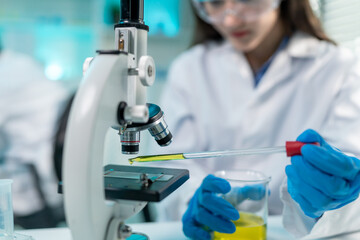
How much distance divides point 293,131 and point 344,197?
2.07 feet

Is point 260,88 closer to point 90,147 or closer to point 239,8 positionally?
point 239,8

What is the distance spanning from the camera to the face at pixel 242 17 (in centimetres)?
122

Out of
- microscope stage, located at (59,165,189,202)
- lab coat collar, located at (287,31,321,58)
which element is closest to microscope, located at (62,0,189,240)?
microscope stage, located at (59,165,189,202)

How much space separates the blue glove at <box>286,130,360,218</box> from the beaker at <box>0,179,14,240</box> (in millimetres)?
573

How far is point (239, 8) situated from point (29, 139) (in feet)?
4.37

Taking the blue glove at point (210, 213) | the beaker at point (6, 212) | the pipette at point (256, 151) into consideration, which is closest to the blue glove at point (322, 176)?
the pipette at point (256, 151)

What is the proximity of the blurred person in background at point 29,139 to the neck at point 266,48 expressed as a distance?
44.4 inches

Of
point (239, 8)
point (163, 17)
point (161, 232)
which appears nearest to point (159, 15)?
point (163, 17)

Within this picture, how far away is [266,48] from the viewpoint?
5.01ft

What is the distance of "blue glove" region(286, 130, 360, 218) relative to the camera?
68 cm

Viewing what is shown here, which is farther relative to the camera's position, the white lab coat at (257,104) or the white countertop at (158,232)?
the white lab coat at (257,104)

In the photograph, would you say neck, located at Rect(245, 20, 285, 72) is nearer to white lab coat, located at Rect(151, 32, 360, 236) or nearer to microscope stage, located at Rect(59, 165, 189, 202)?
white lab coat, located at Rect(151, 32, 360, 236)

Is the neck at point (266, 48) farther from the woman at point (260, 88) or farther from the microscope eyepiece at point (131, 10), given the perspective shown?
the microscope eyepiece at point (131, 10)

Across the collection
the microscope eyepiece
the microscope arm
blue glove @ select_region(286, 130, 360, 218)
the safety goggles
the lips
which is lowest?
blue glove @ select_region(286, 130, 360, 218)
